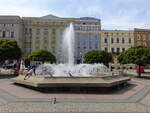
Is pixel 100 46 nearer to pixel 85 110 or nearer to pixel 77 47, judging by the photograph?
pixel 77 47

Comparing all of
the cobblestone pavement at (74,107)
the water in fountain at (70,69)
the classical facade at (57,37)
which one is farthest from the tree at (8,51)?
the classical facade at (57,37)

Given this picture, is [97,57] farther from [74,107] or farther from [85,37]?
[85,37]

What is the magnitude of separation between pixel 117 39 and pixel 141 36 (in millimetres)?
7938

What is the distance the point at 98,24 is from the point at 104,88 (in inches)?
2027

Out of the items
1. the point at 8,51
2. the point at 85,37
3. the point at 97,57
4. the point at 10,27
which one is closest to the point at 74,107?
the point at 8,51

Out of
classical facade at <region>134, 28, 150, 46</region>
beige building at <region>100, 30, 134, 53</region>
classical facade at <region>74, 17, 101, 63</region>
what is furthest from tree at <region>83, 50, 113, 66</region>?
classical facade at <region>134, 28, 150, 46</region>

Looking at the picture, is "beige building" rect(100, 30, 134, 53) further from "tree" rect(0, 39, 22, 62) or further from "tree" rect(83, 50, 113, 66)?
"tree" rect(0, 39, 22, 62)

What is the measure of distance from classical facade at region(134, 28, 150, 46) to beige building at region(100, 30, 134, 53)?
1417mm

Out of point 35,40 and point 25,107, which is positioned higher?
point 35,40

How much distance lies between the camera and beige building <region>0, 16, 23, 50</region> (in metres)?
53.1

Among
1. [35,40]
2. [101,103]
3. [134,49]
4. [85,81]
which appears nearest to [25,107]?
[101,103]

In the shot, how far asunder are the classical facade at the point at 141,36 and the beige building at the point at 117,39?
55.8 inches

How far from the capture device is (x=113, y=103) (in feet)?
29.3

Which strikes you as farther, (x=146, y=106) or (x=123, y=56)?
(x=123, y=56)
